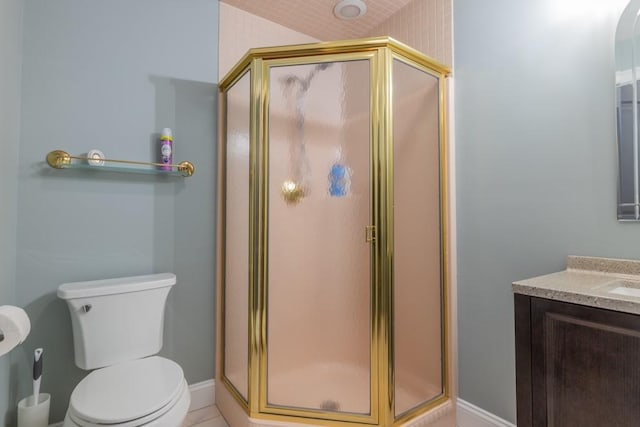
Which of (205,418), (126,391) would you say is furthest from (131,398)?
(205,418)

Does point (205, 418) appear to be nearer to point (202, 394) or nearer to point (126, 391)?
point (202, 394)

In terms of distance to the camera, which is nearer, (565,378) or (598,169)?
(565,378)

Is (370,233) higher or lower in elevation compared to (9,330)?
higher

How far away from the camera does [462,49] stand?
1.73m

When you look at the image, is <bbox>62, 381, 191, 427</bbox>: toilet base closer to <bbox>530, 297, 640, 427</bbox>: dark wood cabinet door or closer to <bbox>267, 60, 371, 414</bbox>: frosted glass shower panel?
<bbox>267, 60, 371, 414</bbox>: frosted glass shower panel

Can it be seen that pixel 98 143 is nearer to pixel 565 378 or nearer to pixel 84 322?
pixel 84 322

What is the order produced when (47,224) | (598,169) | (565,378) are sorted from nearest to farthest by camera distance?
(565,378), (598,169), (47,224)

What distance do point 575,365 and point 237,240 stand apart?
1491 millimetres

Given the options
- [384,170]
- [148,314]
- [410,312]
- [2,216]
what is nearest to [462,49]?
[384,170]

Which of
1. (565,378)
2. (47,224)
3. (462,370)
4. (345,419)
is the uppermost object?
(47,224)

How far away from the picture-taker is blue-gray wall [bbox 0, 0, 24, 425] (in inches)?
50.4

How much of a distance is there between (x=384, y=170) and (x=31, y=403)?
72.8 inches

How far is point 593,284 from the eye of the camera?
104 cm

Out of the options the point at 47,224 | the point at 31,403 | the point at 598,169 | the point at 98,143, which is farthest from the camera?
the point at 98,143
